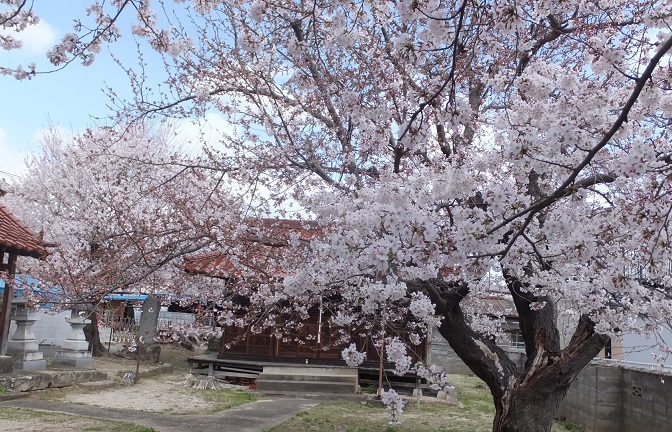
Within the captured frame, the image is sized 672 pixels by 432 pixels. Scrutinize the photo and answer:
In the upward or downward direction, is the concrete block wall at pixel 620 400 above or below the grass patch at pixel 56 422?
above

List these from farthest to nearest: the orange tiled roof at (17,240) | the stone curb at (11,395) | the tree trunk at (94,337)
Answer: the tree trunk at (94,337) → the orange tiled roof at (17,240) → the stone curb at (11,395)

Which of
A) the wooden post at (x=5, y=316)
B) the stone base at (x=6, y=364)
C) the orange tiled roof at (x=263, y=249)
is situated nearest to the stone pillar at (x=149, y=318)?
the wooden post at (x=5, y=316)

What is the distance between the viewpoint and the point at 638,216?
11.0 feet

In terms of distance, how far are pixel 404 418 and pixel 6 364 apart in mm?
8123

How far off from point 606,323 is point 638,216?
3.05 metres

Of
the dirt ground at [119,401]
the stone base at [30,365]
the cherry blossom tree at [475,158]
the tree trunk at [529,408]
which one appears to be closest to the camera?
the cherry blossom tree at [475,158]

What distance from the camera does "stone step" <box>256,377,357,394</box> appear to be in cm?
1390

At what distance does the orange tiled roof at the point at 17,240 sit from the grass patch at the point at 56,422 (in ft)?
10.4

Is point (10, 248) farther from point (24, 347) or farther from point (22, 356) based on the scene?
point (22, 356)

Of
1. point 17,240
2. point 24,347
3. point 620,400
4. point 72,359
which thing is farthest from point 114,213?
point 620,400

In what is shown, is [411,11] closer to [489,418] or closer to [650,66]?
[650,66]

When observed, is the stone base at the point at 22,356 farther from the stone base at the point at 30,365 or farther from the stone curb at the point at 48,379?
the stone curb at the point at 48,379

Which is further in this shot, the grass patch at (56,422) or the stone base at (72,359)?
the stone base at (72,359)

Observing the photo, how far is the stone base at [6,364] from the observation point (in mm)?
10633
